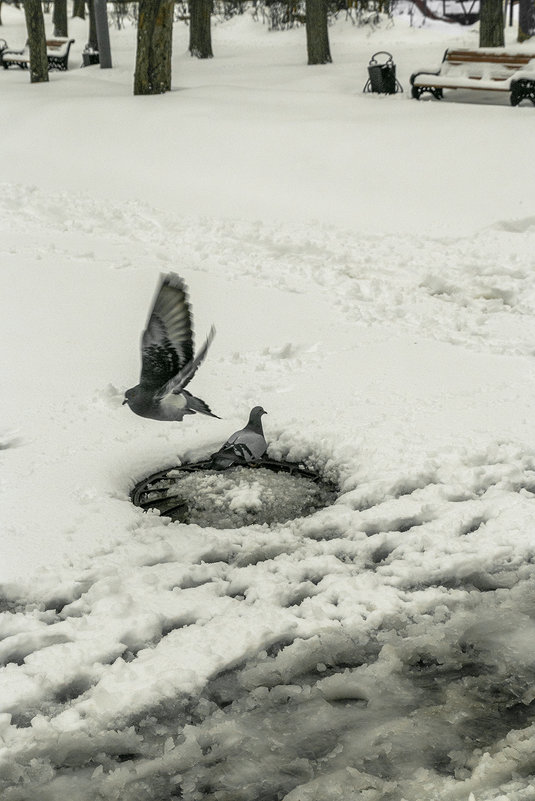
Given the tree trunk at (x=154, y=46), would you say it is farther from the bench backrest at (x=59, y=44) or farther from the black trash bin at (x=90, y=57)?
the bench backrest at (x=59, y=44)

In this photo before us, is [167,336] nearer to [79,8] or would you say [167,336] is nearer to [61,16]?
[61,16]

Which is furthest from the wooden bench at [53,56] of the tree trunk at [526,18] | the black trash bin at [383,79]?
the tree trunk at [526,18]

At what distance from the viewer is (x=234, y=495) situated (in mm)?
4508

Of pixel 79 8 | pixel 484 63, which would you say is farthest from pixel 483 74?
pixel 79 8

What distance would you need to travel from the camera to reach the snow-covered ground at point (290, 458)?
2.88m

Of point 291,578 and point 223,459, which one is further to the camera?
point 223,459

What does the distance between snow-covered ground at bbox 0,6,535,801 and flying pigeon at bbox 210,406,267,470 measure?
1.10 feet

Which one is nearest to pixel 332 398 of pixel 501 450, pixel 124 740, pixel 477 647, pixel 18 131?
pixel 501 450

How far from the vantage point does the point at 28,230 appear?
8.86 meters

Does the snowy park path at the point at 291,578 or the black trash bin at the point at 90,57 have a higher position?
the black trash bin at the point at 90,57

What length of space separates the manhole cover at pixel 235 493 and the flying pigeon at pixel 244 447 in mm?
113

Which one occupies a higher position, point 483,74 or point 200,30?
point 200,30

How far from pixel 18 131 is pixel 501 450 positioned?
9.31 m

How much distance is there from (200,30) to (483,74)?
797cm
